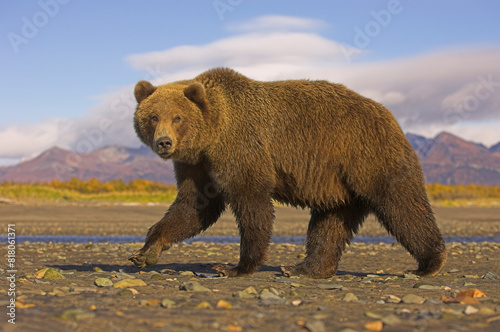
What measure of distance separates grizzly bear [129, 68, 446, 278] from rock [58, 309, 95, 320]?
9.39ft

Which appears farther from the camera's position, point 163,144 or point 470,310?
point 163,144

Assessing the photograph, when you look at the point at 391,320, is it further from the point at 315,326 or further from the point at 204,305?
the point at 204,305

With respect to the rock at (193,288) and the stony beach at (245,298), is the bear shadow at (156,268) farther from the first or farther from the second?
the rock at (193,288)

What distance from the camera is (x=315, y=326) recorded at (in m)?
3.66

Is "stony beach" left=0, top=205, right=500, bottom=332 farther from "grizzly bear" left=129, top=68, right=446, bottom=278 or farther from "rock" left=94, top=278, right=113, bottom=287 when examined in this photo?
"grizzly bear" left=129, top=68, right=446, bottom=278

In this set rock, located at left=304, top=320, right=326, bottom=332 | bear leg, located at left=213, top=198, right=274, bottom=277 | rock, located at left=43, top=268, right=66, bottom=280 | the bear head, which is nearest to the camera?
rock, located at left=304, top=320, right=326, bottom=332

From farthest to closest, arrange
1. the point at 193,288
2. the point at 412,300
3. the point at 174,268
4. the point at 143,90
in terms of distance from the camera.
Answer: the point at 174,268
the point at 143,90
the point at 193,288
the point at 412,300

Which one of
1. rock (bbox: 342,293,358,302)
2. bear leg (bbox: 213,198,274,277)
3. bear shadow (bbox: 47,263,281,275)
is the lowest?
bear shadow (bbox: 47,263,281,275)

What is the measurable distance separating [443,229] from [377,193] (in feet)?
45.2

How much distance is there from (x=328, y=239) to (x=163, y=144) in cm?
243

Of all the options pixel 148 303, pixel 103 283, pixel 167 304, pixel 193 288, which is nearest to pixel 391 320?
pixel 167 304

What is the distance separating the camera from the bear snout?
6605 mm

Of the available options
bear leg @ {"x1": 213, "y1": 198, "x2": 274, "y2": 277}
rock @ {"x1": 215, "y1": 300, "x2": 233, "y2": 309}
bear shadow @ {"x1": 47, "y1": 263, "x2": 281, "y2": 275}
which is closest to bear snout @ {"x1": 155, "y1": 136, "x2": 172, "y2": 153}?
bear leg @ {"x1": 213, "y1": 198, "x2": 274, "y2": 277}

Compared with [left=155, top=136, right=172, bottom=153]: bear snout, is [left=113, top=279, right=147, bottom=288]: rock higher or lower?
lower
